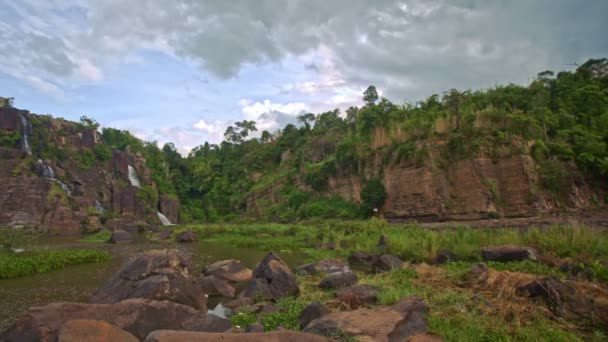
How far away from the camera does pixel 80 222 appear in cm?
4434

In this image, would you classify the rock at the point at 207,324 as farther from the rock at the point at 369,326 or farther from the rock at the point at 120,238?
the rock at the point at 120,238

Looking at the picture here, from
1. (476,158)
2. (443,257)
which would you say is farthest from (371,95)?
(443,257)

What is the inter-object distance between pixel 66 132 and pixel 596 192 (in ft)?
231

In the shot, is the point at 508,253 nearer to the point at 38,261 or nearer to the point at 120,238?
the point at 38,261

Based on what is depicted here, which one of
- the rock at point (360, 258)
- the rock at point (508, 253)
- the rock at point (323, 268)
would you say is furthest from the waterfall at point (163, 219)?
the rock at point (508, 253)

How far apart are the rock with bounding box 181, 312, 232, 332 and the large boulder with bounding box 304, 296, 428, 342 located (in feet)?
5.90

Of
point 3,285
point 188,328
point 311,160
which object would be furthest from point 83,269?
point 311,160

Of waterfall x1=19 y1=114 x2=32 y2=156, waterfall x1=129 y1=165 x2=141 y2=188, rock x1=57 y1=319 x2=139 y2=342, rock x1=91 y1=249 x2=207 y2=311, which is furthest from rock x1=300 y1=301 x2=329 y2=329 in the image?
waterfall x1=129 y1=165 x2=141 y2=188

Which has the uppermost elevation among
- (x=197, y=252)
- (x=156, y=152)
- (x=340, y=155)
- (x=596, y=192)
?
(x=156, y=152)

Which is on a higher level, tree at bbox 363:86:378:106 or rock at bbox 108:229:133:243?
tree at bbox 363:86:378:106

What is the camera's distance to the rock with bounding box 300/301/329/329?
720 cm

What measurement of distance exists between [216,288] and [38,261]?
960 centimetres

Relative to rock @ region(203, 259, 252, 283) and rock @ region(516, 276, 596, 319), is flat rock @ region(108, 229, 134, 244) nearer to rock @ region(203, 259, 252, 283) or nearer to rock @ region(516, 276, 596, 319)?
rock @ region(203, 259, 252, 283)

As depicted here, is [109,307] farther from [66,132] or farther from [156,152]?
[156,152]
